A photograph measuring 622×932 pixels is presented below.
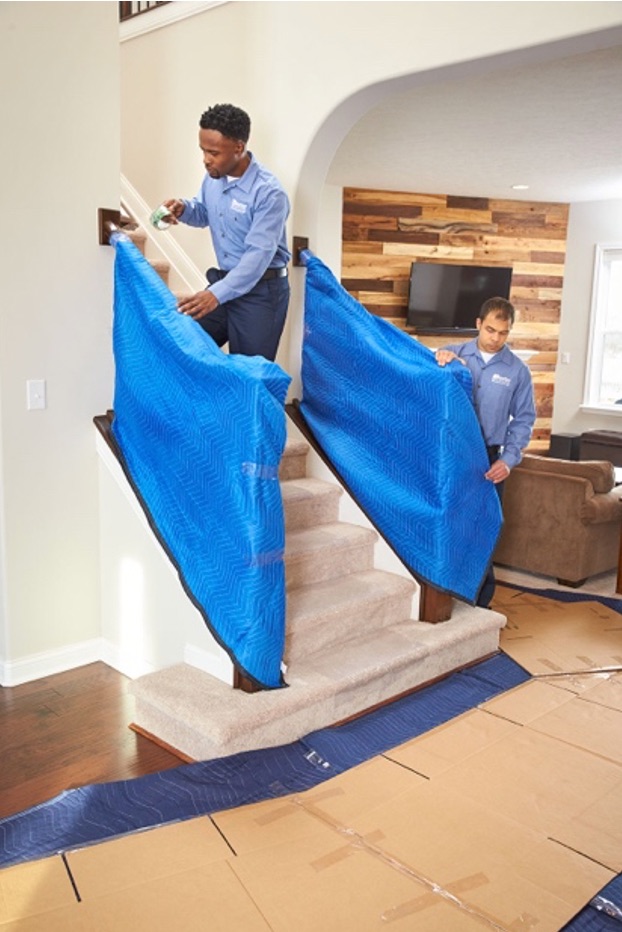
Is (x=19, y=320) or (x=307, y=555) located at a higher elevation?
(x=19, y=320)

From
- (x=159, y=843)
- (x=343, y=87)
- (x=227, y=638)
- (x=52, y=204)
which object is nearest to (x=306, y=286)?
(x=343, y=87)

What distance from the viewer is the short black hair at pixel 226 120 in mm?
2740

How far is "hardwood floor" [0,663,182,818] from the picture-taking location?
2426 mm

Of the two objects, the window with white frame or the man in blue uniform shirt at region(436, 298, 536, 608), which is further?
the window with white frame

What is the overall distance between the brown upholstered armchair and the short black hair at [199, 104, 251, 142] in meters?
2.53

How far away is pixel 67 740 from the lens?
266 cm

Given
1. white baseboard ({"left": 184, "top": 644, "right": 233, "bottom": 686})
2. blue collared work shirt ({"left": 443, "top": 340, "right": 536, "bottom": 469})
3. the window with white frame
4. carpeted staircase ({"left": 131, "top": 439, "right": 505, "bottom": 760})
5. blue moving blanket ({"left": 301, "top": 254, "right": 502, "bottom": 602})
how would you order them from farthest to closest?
the window with white frame, blue collared work shirt ({"left": 443, "top": 340, "right": 536, "bottom": 469}), blue moving blanket ({"left": 301, "top": 254, "right": 502, "bottom": 602}), white baseboard ({"left": 184, "top": 644, "right": 233, "bottom": 686}), carpeted staircase ({"left": 131, "top": 439, "right": 505, "bottom": 760})

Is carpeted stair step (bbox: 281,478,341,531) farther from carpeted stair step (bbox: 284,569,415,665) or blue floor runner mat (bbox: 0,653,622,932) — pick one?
blue floor runner mat (bbox: 0,653,622,932)

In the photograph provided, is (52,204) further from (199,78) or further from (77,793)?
(77,793)

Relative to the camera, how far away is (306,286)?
11.9ft

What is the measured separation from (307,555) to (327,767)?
92 centimetres

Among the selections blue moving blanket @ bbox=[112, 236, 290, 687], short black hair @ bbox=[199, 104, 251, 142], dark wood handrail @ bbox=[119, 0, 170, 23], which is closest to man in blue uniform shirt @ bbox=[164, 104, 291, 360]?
short black hair @ bbox=[199, 104, 251, 142]

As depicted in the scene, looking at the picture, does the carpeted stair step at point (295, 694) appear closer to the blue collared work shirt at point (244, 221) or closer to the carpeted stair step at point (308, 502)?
the carpeted stair step at point (308, 502)

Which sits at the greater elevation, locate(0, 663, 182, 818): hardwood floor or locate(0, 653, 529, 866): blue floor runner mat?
locate(0, 653, 529, 866): blue floor runner mat
